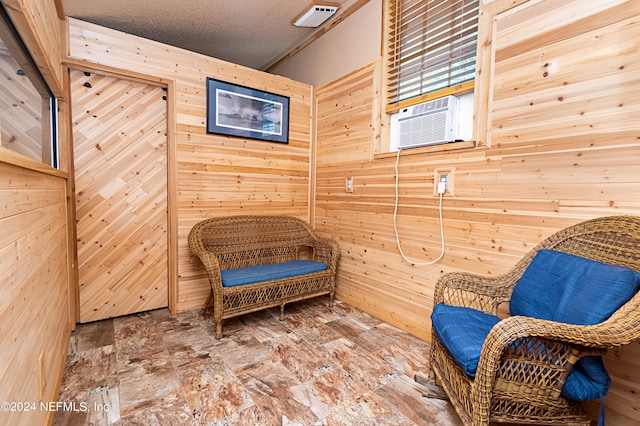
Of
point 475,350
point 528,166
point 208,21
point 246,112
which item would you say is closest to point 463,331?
point 475,350

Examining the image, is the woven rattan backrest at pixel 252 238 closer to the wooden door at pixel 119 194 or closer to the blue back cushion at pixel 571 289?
the wooden door at pixel 119 194

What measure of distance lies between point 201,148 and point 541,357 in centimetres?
283

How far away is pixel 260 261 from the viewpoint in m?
3.04

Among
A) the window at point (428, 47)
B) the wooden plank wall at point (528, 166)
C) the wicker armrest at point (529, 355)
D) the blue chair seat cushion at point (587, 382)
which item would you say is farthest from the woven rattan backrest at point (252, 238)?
the blue chair seat cushion at point (587, 382)

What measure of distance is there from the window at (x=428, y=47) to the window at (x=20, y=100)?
2.42 metres

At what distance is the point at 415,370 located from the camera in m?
1.92

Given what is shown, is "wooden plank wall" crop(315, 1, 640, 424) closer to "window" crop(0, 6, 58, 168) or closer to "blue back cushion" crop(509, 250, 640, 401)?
"blue back cushion" crop(509, 250, 640, 401)

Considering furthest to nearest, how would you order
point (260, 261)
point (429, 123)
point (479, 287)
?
point (260, 261) < point (429, 123) < point (479, 287)

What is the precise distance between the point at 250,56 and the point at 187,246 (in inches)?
108

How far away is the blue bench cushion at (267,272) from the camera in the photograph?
2.37 metres

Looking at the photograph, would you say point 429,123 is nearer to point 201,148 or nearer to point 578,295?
point 578,295

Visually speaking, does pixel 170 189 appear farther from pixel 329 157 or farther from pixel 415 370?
pixel 415 370

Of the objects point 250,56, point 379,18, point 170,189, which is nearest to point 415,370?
point 170,189

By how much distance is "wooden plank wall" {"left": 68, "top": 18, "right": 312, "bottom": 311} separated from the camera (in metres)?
2.40
